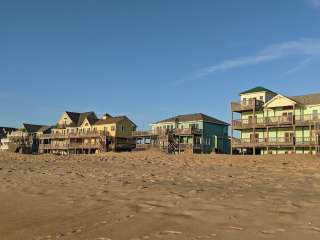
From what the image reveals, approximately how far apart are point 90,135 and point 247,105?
3391 centimetres

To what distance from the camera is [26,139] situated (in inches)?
3824

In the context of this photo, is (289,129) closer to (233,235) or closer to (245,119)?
(245,119)

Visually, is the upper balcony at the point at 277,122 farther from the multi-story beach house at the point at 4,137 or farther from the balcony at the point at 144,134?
the multi-story beach house at the point at 4,137

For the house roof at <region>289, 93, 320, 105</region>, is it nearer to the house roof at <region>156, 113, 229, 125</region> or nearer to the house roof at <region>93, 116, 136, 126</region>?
the house roof at <region>156, 113, 229, 125</region>

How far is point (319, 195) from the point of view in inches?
414

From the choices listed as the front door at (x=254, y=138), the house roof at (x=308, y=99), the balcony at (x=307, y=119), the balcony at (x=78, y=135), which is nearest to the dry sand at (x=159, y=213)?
the balcony at (x=307, y=119)

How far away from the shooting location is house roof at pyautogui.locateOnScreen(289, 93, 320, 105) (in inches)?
1916

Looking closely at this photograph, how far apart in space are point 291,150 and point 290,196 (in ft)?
132

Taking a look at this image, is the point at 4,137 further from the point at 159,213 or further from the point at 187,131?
the point at 159,213

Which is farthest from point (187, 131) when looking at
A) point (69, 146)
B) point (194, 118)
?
point (69, 146)

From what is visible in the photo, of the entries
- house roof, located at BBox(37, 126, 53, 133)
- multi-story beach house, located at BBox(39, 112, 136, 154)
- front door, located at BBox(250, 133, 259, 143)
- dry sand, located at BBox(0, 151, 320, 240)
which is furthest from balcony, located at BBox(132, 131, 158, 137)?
dry sand, located at BBox(0, 151, 320, 240)

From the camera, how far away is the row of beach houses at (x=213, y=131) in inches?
1906

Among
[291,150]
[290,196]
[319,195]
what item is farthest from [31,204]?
[291,150]

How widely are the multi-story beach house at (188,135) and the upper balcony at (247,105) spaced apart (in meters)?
8.07
